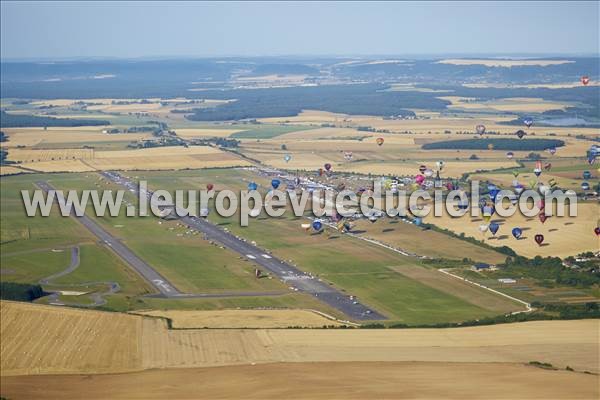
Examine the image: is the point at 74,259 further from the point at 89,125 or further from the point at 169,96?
the point at 169,96

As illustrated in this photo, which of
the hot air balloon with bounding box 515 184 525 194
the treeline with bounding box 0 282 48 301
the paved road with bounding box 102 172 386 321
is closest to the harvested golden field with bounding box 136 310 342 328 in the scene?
the paved road with bounding box 102 172 386 321

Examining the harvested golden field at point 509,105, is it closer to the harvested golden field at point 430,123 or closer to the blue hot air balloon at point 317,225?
the harvested golden field at point 430,123

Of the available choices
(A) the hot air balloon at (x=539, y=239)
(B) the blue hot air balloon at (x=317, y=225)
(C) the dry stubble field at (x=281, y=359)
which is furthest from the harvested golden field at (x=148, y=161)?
(C) the dry stubble field at (x=281, y=359)

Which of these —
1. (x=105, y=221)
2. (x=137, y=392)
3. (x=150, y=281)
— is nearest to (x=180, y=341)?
(x=137, y=392)

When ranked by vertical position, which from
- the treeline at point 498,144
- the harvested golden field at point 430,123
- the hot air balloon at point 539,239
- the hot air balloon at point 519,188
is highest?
the harvested golden field at point 430,123

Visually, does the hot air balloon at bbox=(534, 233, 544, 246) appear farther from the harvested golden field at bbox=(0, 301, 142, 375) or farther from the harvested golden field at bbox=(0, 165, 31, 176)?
the harvested golden field at bbox=(0, 165, 31, 176)

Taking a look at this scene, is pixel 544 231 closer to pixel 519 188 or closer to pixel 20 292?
pixel 519 188
